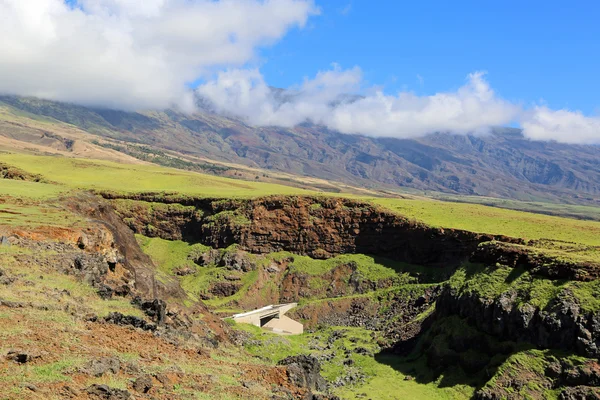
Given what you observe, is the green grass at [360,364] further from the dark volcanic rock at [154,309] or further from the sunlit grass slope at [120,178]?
the sunlit grass slope at [120,178]

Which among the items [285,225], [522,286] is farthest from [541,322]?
[285,225]

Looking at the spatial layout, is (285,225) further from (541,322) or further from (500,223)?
(541,322)

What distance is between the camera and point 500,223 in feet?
290

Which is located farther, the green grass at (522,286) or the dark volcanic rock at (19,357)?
the green grass at (522,286)

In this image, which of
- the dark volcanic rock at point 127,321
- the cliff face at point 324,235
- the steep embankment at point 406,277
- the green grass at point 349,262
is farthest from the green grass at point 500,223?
the dark volcanic rock at point 127,321

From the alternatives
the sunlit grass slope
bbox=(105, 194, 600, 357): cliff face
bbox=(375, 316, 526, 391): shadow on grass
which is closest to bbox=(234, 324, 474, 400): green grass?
bbox=(375, 316, 526, 391): shadow on grass

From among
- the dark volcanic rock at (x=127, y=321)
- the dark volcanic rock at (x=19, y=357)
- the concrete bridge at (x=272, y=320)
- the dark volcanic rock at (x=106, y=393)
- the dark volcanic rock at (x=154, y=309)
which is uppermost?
the dark volcanic rock at (x=19, y=357)

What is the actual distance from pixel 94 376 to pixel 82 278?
1785 centimetres

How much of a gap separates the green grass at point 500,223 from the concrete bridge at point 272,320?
2922 cm

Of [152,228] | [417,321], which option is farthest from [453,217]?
[152,228]

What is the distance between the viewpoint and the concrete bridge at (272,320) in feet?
262

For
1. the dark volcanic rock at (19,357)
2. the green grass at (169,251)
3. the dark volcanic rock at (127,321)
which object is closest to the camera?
the dark volcanic rock at (19,357)

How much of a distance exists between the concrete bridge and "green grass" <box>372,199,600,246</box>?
95.9 feet

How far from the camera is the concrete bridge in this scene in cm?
7981
